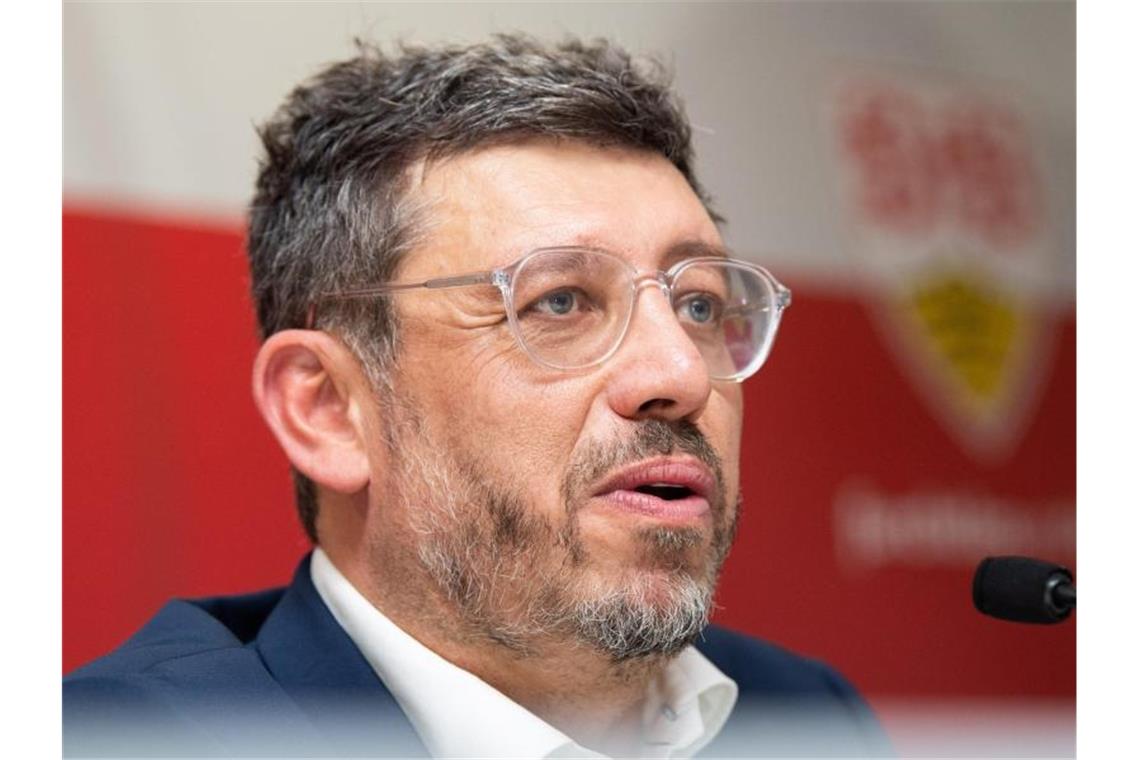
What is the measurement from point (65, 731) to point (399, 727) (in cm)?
30

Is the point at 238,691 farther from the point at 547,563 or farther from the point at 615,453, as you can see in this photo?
the point at 615,453

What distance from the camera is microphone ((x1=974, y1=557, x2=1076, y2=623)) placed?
1.22 m

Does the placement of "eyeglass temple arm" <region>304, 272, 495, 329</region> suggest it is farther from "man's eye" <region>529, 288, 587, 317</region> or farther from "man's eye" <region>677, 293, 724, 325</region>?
"man's eye" <region>677, 293, 724, 325</region>

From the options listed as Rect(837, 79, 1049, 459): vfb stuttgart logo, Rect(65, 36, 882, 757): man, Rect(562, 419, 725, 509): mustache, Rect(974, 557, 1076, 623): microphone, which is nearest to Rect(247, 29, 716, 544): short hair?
Rect(65, 36, 882, 757): man

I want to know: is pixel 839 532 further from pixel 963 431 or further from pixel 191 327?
pixel 191 327

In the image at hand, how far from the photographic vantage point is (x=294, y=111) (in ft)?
5.29

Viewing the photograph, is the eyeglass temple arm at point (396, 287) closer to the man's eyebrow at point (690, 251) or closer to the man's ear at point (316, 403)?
the man's ear at point (316, 403)

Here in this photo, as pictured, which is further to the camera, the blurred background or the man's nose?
the blurred background

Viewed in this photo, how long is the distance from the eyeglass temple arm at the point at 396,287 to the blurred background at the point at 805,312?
0.35m

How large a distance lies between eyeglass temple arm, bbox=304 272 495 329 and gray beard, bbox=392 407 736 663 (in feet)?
0.46

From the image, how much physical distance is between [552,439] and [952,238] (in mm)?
1460

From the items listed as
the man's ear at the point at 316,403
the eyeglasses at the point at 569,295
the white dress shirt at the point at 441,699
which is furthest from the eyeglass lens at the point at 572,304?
the white dress shirt at the point at 441,699

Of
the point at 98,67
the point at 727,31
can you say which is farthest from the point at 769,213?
the point at 98,67
